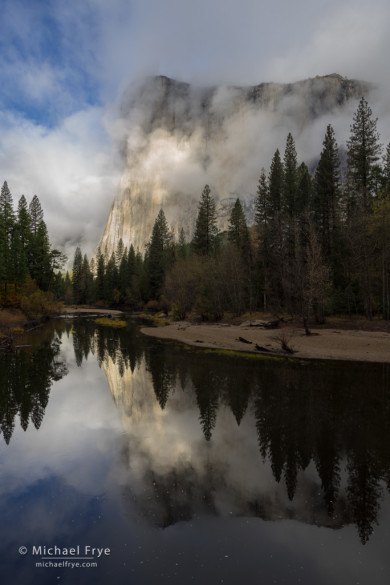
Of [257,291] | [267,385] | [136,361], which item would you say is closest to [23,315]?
[136,361]

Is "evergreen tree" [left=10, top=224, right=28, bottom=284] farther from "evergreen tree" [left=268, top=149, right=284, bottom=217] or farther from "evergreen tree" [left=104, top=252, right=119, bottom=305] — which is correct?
"evergreen tree" [left=104, top=252, right=119, bottom=305]

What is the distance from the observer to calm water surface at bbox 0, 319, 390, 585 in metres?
4.87

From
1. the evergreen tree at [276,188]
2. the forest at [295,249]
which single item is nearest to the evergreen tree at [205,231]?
the forest at [295,249]

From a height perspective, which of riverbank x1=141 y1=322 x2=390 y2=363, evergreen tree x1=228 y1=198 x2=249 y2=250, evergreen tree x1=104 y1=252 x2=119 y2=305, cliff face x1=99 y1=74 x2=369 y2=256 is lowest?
riverbank x1=141 y1=322 x2=390 y2=363

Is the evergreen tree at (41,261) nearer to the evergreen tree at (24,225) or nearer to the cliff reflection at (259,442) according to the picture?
the evergreen tree at (24,225)

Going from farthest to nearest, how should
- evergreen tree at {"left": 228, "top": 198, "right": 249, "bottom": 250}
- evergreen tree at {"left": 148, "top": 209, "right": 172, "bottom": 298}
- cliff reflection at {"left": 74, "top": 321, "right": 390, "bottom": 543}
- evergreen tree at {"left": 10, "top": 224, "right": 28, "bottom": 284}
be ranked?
evergreen tree at {"left": 148, "top": 209, "right": 172, "bottom": 298}
evergreen tree at {"left": 228, "top": 198, "right": 249, "bottom": 250}
evergreen tree at {"left": 10, "top": 224, "right": 28, "bottom": 284}
cliff reflection at {"left": 74, "top": 321, "right": 390, "bottom": 543}

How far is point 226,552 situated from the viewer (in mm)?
5074

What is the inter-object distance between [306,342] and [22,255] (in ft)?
152

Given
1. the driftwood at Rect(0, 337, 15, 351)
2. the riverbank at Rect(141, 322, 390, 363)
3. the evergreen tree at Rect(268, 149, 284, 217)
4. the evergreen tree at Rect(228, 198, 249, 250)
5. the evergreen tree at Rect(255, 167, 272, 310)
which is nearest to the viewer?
the riverbank at Rect(141, 322, 390, 363)

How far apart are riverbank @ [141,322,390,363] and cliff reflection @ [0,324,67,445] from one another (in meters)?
11.8

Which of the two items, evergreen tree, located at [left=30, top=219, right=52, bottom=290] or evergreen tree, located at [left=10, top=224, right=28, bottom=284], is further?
evergreen tree, located at [left=30, top=219, right=52, bottom=290]

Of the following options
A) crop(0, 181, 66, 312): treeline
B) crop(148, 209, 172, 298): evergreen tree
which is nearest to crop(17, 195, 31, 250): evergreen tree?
crop(0, 181, 66, 312): treeline

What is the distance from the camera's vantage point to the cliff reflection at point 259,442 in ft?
20.9

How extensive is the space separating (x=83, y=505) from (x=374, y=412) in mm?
10278
